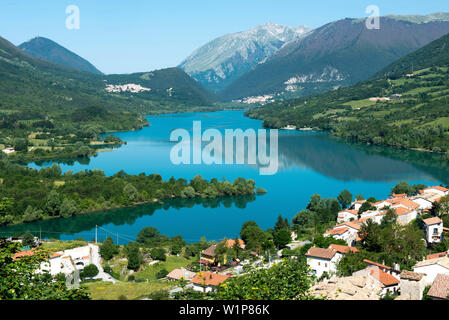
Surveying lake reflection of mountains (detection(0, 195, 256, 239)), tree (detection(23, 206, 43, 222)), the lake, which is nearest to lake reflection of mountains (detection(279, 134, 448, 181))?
the lake

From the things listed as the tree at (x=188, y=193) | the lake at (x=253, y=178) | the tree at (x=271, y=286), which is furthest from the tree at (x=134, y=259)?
the tree at (x=188, y=193)

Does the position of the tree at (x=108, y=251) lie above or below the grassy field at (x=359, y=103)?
below

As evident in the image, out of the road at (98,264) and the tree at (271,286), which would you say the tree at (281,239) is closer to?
the road at (98,264)

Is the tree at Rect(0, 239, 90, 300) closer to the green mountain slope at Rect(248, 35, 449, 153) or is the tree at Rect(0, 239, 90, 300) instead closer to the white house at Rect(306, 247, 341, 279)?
the white house at Rect(306, 247, 341, 279)

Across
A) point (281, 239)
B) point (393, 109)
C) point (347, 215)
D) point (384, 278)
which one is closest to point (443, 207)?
point (347, 215)

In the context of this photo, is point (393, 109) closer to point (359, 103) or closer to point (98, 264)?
point (359, 103)
